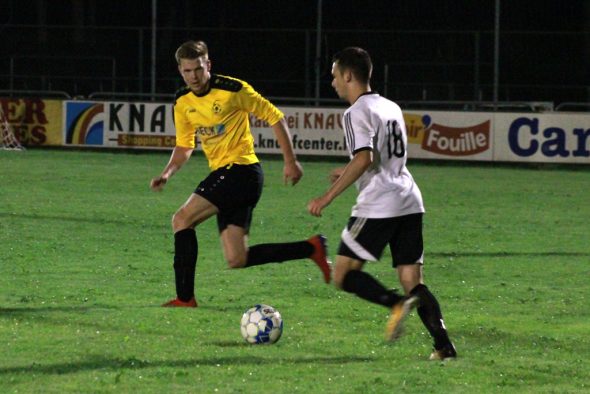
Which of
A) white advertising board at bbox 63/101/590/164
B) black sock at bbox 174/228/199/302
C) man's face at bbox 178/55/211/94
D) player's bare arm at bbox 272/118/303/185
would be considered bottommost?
white advertising board at bbox 63/101/590/164

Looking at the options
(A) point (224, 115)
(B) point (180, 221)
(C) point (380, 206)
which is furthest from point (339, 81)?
(B) point (180, 221)

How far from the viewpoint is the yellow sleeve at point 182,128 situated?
8.77 meters

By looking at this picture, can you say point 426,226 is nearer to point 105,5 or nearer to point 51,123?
point 51,123

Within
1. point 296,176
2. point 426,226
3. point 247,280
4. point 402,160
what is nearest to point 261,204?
point 426,226

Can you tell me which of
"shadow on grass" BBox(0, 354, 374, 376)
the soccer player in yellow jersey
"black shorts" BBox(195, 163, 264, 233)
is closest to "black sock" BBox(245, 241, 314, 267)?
the soccer player in yellow jersey

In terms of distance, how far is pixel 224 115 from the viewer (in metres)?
8.60

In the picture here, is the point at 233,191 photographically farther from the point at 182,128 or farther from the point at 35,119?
the point at 35,119

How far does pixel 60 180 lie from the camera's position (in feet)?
66.1

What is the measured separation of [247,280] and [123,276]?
99 centimetres

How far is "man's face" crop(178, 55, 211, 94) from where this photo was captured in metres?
8.25

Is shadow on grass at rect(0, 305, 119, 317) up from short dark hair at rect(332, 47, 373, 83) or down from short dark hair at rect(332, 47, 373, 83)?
down

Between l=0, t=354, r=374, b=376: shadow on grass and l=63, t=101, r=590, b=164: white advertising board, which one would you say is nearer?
l=0, t=354, r=374, b=376: shadow on grass

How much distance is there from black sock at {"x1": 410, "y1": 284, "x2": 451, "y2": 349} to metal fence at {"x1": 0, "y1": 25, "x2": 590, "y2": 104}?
71.5ft

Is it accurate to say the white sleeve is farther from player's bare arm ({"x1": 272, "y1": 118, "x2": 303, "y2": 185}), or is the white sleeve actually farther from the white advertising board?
the white advertising board
